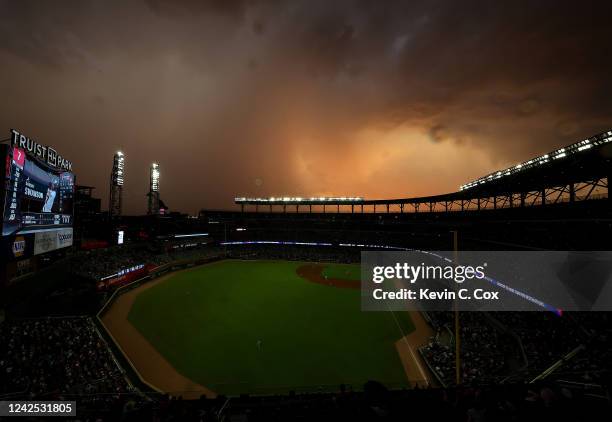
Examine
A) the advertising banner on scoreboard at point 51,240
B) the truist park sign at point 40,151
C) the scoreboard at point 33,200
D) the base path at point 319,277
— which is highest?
the truist park sign at point 40,151

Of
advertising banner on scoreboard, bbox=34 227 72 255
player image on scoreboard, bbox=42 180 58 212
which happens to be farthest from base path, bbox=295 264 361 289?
player image on scoreboard, bbox=42 180 58 212

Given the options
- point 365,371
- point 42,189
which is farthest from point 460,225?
point 42,189

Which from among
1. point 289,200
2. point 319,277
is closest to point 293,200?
point 289,200

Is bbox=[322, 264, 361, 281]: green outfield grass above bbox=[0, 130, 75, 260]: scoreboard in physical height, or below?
below

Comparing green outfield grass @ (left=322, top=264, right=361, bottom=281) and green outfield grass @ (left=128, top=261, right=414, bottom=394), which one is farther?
green outfield grass @ (left=322, top=264, right=361, bottom=281)

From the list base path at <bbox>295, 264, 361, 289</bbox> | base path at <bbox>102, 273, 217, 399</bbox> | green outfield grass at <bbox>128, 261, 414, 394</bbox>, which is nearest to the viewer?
base path at <bbox>102, 273, 217, 399</bbox>

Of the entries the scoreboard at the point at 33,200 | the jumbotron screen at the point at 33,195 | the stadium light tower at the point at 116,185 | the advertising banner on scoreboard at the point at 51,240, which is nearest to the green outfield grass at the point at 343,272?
the advertising banner on scoreboard at the point at 51,240

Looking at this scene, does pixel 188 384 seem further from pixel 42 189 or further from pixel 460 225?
pixel 460 225

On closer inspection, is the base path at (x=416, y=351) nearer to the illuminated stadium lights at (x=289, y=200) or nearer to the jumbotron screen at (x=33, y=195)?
the jumbotron screen at (x=33, y=195)

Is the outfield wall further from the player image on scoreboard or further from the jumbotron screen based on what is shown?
the player image on scoreboard
